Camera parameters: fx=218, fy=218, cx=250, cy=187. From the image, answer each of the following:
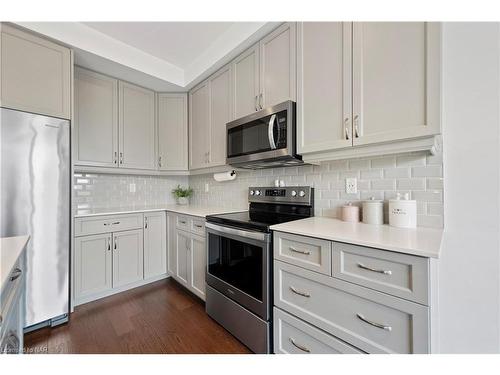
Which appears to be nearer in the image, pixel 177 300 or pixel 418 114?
pixel 418 114

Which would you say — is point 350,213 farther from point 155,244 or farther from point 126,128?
point 126,128

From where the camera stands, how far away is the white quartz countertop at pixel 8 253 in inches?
29.4

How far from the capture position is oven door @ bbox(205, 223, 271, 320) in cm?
138

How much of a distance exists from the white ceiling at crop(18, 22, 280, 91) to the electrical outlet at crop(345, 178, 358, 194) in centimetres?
132

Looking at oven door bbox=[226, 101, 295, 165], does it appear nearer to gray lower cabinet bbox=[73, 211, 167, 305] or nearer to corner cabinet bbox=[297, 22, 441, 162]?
corner cabinet bbox=[297, 22, 441, 162]

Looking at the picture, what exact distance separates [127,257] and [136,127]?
1.52m

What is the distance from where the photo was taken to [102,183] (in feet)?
8.73

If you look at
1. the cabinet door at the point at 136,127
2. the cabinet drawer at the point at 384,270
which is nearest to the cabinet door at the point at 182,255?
the cabinet door at the point at 136,127

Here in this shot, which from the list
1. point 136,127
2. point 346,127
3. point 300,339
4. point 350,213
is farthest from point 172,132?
point 300,339

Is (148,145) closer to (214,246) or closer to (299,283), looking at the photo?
(214,246)

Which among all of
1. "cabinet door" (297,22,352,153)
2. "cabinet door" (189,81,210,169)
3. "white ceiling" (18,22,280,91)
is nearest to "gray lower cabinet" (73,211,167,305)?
"cabinet door" (189,81,210,169)

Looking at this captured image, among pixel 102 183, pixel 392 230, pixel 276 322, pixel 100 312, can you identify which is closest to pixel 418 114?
pixel 392 230

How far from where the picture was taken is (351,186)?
1.57 m

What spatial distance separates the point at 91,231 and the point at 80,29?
182cm
